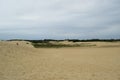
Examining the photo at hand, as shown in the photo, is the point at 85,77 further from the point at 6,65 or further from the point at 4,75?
the point at 6,65

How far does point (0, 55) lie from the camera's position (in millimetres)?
16234

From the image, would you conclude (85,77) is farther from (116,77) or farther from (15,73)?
(15,73)

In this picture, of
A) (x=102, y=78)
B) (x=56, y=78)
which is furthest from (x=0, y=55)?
(x=102, y=78)

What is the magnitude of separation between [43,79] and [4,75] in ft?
6.78

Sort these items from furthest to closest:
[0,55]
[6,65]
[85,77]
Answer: [0,55], [6,65], [85,77]

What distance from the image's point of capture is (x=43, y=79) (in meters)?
10.2

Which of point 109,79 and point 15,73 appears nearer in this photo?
point 109,79

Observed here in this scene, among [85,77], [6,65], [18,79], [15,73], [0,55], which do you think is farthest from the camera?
[0,55]

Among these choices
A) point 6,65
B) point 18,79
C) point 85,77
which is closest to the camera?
point 18,79

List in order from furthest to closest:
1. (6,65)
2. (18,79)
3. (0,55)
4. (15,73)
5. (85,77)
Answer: (0,55), (6,65), (15,73), (85,77), (18,79)

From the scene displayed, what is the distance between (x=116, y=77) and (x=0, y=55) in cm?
894

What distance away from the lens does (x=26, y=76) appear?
10.9m

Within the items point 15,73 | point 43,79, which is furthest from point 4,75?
point 43,79

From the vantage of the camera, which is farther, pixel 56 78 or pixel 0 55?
pixel 0 55
